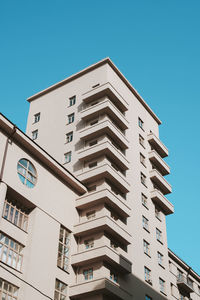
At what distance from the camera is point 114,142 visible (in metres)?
44.2

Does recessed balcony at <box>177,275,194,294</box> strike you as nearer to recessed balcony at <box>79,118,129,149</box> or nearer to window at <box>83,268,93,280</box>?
recessed balcony at <box>79,118,129,149</box>

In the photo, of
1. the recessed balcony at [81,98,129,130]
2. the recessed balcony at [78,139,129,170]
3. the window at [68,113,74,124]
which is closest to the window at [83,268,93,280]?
the recessed balcony at [78,139,129,170]

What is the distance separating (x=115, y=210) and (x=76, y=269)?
254 inches

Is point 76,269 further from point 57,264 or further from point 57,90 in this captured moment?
point 57,90

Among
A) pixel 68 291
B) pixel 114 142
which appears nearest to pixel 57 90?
pixel 114 142

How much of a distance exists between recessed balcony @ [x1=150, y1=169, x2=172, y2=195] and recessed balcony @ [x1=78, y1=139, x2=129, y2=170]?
719cm

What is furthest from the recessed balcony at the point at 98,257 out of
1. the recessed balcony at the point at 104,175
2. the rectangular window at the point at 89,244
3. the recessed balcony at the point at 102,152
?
the recessed balcony at the point at 102,152

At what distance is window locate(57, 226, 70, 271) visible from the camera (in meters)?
34.5

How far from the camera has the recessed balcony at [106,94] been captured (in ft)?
148

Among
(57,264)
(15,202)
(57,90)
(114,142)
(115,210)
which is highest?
(57,90)

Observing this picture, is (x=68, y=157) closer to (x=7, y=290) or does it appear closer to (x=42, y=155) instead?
(x=42, y=155)

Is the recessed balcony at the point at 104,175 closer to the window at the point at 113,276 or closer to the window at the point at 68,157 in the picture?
the window at the point at 68,157

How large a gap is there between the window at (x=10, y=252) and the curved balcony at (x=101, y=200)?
8089mm

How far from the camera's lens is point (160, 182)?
4919 centimetres
